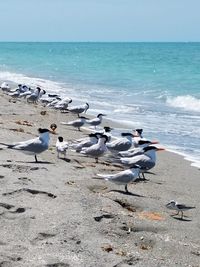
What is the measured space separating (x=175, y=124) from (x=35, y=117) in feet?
13.2

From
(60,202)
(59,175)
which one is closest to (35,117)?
(59,175)

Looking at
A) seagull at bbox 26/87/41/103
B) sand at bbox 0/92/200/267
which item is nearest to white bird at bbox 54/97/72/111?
seagull at bbox 26/87/41/103

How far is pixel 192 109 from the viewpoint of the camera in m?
22.4

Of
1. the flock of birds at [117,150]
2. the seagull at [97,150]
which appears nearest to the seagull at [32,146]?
the flock of birds at [117,150]

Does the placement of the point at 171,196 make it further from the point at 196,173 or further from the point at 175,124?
the point at 175,124

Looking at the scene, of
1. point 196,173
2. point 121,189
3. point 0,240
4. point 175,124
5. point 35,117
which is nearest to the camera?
point 0,240

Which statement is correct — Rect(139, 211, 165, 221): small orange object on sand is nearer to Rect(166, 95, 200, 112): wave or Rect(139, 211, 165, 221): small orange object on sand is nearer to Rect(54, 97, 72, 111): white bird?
Rect(54, 97, 72, 111): white bird

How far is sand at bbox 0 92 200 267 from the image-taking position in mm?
5559

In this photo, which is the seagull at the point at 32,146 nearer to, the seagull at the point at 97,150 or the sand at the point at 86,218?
the sand at the point at 86,218

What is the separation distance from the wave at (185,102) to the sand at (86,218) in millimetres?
12758

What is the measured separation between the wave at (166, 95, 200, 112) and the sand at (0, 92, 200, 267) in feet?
41.9

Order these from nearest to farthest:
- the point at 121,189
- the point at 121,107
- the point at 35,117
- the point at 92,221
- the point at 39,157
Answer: the point at 92,221 < the point at 121,189 < the point at 39,157 < the point at 35,117 < the point at 121,107

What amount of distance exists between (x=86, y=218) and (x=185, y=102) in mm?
18336

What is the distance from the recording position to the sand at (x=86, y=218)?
5559 mm
